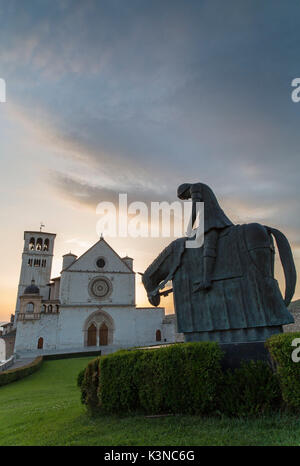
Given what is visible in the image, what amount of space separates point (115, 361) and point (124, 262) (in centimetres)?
3817

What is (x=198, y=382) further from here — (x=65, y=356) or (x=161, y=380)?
(x=65, y=356)

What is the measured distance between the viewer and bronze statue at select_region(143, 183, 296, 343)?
513cm

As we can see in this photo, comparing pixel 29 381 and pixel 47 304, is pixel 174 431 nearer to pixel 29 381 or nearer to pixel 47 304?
pixel 29 381

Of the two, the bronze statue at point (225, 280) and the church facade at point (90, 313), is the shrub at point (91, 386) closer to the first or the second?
the bronze statue at point (225, 280)

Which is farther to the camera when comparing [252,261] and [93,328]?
[93,328]

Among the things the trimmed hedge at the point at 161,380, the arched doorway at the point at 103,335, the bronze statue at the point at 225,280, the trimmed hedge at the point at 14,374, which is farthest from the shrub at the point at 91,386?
the arched doorway at the point at 103,335

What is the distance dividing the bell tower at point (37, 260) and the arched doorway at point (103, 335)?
550 inches

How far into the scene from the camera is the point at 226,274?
18.6 feet

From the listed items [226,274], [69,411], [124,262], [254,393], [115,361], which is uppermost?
[124,262]

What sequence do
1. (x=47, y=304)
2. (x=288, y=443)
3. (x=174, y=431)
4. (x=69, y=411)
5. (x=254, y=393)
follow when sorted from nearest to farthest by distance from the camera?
(x=288, y=443) < (x=174, y=431) < (x=254, y=393) < (x=69, y=411) < (x=47, y=304)

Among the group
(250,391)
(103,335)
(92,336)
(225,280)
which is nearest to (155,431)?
(250,391)

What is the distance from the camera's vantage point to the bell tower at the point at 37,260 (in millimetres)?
46469

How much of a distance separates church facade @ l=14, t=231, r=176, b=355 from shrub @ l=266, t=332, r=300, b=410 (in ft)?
108
